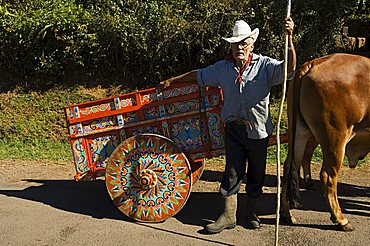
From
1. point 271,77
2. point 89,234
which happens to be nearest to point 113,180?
point 89,234

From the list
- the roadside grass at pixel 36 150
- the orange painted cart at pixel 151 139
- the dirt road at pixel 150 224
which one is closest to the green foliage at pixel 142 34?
the roadside grass at pixel 36 150

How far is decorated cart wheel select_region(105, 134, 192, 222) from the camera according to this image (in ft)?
15.3

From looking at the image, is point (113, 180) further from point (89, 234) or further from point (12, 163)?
point (12, 163)

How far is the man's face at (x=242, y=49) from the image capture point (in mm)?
4312

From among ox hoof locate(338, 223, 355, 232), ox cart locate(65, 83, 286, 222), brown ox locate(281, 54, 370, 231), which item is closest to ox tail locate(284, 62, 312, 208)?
brown ox locate(281, 54, 370, 231)

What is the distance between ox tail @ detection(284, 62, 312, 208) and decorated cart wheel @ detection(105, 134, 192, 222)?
1.01 meters

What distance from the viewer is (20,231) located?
471 cm

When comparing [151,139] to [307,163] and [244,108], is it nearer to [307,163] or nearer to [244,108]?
[244,108]

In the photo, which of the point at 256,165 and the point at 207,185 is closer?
→ the point at 256,165

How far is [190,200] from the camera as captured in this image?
5496 mm

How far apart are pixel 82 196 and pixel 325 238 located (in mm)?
2912

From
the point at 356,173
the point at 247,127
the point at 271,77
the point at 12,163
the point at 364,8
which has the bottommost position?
the point at 356,173

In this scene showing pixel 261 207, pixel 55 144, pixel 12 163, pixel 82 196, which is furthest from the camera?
pixel 55 144

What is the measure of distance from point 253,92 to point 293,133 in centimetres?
70
